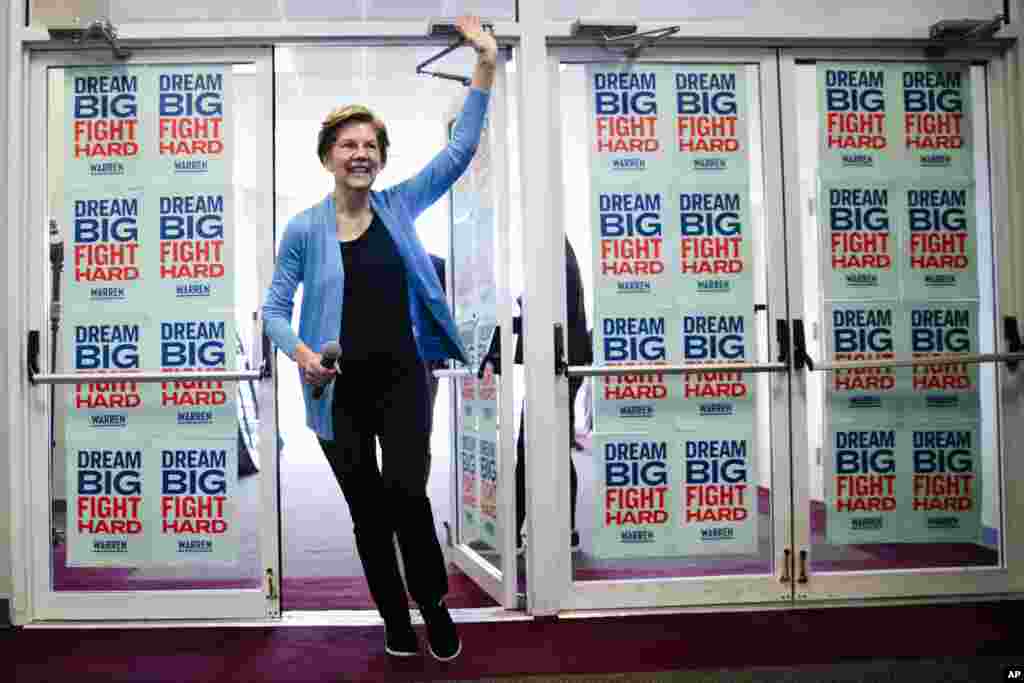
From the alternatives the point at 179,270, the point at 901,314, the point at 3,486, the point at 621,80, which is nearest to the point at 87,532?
the point at 3,486

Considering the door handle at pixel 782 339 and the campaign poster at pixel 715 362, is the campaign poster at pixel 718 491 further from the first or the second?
the door handle at pixel 782 339

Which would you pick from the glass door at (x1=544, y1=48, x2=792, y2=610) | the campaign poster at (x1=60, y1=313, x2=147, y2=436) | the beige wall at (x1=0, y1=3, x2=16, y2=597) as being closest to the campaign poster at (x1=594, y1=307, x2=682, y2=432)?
the glass door at (x1=544, y1=48, x2=792, y2=610)

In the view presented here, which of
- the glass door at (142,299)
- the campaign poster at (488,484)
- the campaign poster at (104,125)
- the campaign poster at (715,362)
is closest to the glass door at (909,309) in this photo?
the campaign poster at (715,362)

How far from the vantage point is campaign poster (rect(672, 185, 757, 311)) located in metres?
3.64

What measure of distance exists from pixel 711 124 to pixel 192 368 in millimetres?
2318

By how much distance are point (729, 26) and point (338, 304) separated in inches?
76.3

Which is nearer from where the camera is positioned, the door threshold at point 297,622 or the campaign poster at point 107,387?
the door threshold at point 297,622

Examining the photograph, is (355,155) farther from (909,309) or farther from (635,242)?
(909,309)

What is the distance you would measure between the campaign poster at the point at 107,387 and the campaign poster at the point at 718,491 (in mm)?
2181

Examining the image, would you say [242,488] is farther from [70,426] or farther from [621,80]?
[621,80]

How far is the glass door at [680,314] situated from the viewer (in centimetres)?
361

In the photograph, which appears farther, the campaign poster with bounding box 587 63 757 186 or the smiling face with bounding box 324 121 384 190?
the campaign poster with bounding box 587 63 757 186

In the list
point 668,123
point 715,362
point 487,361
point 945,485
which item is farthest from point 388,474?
point 945,485

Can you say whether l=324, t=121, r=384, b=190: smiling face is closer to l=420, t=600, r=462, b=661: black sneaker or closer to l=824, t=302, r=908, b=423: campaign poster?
l=420, t=600, r=462, b=661: black sneaker
